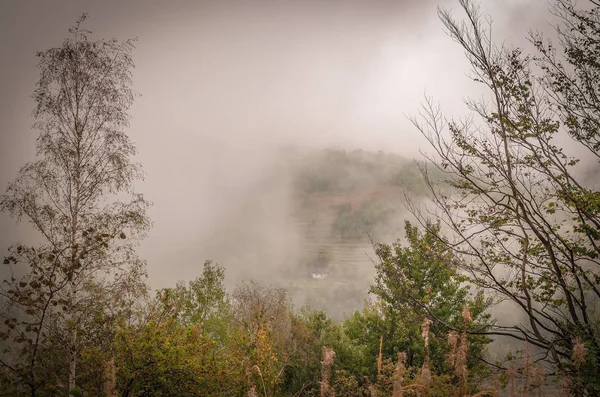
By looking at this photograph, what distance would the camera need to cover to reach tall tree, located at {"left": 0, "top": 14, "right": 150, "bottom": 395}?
952cm

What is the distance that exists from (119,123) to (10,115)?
1811 cm

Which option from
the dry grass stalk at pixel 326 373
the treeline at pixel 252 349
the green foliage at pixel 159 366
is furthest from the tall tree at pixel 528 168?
the green foliage at pixel 159 366

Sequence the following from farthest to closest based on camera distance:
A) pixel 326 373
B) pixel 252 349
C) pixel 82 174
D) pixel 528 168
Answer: pixel 252 349 → pixel 82 174 → pixel 528 168 → pixel 326 373

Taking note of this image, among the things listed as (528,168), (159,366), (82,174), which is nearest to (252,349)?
(159,366)

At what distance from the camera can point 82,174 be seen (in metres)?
10.5

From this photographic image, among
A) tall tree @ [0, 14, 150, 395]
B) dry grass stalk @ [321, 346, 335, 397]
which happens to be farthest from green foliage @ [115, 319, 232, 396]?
dry grass stalk @ [321, 346, 335, 397]

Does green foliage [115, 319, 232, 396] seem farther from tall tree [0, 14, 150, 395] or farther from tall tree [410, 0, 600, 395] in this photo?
tall tree [410, 0, 600, 395]

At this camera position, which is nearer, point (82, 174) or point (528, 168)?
point (528, 168)

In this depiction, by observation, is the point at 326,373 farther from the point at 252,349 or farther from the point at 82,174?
the point at 82,174

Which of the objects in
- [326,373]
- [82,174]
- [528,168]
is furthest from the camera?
[82,174]

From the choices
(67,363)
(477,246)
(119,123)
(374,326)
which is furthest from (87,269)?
(374,326)

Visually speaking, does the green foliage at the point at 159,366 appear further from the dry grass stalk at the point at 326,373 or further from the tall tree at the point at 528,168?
the tall tree at the point at 528,168

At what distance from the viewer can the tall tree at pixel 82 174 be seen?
9.52 m

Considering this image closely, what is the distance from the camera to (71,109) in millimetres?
10766
